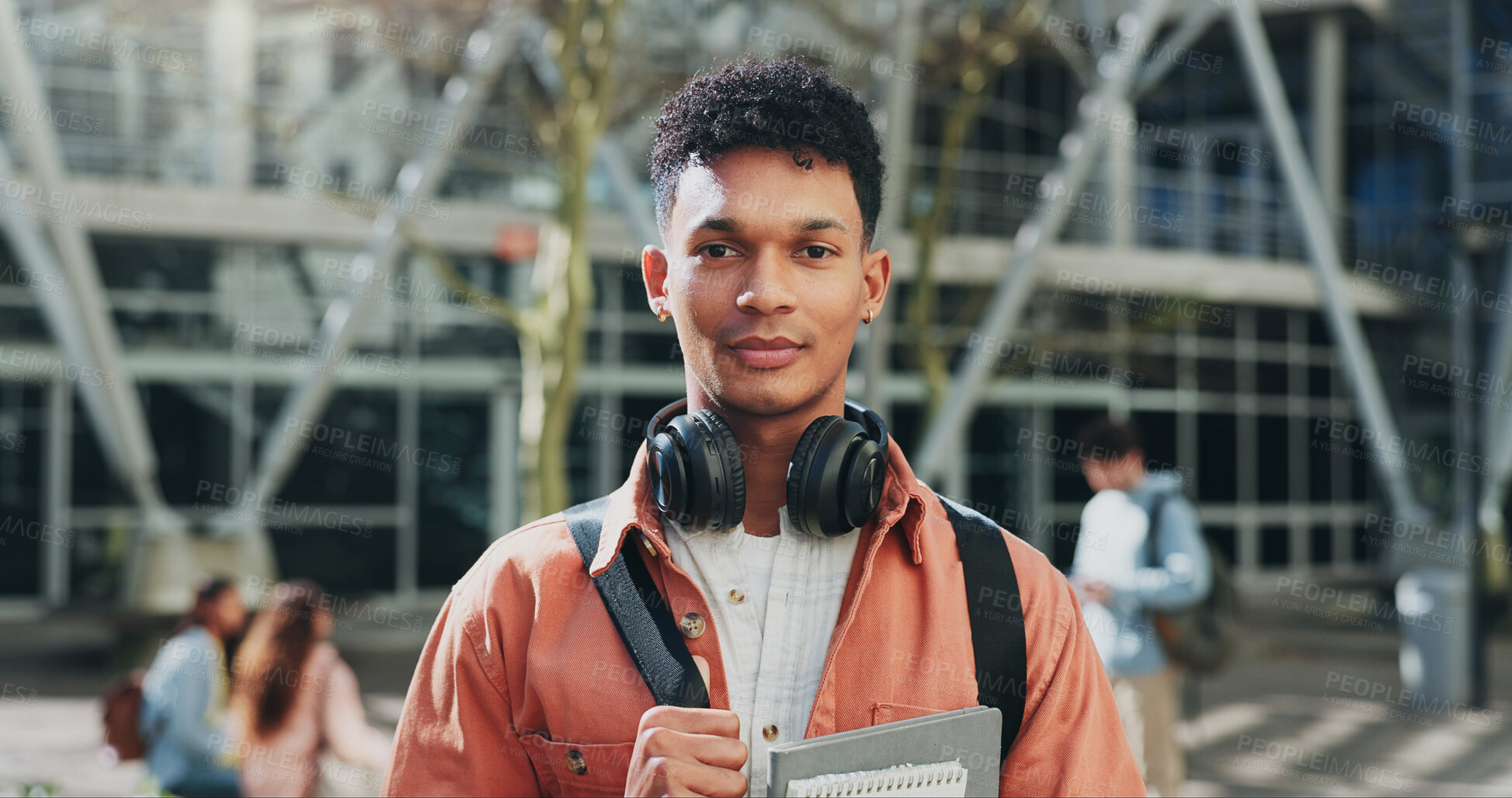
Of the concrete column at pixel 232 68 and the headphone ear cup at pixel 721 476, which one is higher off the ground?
the concrete column at pixel 232 68

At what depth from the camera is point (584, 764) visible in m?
1.59

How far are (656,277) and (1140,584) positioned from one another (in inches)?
173

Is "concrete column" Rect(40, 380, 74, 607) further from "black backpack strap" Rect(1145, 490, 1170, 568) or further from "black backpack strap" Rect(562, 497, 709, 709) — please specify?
"black backpack strap" Rect(562, 497, 709, 709)

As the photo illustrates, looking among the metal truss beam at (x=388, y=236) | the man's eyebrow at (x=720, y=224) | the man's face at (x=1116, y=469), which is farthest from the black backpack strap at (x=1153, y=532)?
the metal truss beam at (x=388, y=236)

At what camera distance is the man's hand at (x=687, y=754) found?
1.42 metres

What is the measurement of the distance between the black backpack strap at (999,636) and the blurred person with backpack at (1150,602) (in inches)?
161

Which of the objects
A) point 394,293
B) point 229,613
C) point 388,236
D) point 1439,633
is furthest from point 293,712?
point 394,293

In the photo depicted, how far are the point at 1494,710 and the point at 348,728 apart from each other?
30.8 ft

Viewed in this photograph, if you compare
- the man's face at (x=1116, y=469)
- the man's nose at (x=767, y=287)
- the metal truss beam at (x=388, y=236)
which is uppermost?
the metal truss beam at (x=388, y=236)

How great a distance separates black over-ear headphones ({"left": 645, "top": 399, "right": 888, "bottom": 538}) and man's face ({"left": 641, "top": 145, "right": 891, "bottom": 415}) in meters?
0.06

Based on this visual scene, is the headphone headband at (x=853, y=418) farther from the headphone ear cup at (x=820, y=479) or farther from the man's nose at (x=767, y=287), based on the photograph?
the man's nose at (x=767, y=287)

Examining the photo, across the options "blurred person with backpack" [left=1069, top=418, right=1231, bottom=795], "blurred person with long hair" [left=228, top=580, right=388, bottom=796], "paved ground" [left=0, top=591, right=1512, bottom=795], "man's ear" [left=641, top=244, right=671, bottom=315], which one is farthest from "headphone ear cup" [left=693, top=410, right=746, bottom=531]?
"paved ground" [left=0, top=591, right=1512, bottom=795]

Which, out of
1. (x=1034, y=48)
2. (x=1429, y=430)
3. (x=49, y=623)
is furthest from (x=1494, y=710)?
(x=49, y=623)

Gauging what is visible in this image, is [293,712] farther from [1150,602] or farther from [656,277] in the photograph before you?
[656,277]
